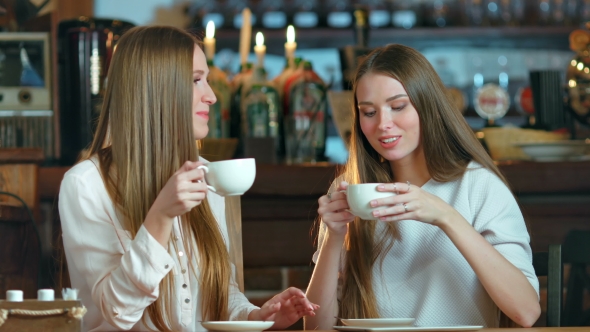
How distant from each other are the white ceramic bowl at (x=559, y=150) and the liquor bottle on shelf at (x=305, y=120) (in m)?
0.61

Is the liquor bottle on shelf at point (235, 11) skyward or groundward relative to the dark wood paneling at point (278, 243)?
skyward

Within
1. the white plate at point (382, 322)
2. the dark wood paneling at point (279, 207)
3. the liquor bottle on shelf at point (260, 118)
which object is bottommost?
the white plate at point (382, 322)

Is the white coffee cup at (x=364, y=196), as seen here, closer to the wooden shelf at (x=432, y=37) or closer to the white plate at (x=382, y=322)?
the white plate at (x=382, y=322)

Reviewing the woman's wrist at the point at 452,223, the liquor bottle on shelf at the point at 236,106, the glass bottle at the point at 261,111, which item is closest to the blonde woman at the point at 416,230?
the woman's wrist at the point at 452,223

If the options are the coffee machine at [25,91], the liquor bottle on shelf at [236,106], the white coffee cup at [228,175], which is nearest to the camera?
the white coffee cup at [228,175]

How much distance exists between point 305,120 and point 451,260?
0.91 m

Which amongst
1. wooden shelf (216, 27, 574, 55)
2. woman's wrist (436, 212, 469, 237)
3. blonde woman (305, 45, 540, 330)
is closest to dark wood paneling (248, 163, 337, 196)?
blonde woman (305, 45, 540, 330)

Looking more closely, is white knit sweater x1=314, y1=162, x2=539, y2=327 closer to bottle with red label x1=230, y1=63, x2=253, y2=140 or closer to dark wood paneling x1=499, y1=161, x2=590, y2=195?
dark wood paneling x1=499, y1=161, x2=590, y2=195

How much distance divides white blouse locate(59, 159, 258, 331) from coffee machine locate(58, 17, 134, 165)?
98 cm

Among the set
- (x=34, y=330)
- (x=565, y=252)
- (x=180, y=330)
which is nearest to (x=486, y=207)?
(x=565, y=252)

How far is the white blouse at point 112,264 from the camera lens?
56.9 inches

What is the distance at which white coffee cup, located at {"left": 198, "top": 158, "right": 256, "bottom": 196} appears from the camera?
142cm

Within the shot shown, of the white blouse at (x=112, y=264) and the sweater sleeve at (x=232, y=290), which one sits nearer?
the white blouse at (x=112, y=264)

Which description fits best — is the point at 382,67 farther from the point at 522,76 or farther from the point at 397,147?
the point at 522,76
